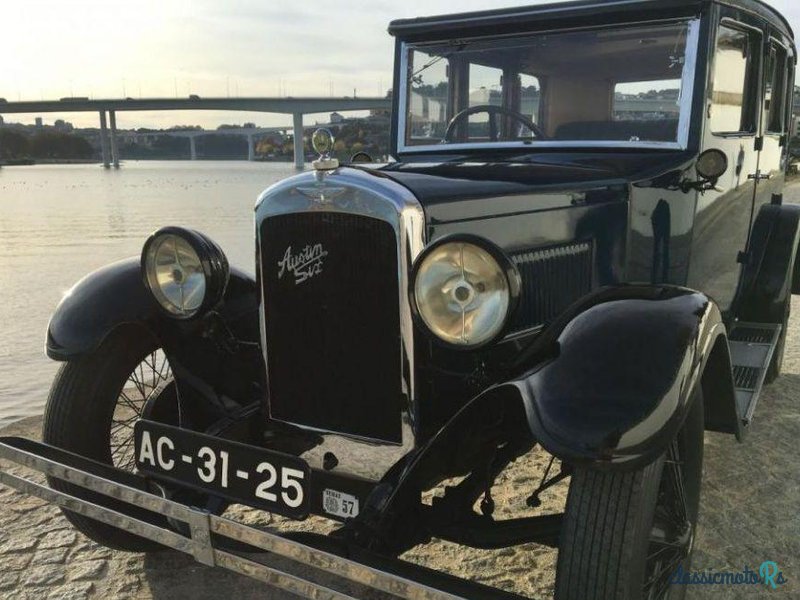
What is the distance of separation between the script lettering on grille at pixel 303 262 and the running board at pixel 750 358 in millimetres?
1519

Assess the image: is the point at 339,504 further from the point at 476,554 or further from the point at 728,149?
the point at 728,149

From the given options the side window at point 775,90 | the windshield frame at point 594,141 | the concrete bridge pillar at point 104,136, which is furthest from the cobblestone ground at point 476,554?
the concrete bridge pillar at point 104,136

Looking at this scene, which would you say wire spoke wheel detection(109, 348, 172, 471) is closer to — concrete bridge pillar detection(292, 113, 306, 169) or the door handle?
the door handle

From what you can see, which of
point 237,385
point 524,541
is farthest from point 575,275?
point 237,385

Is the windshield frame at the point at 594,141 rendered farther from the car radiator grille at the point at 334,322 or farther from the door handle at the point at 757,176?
the car radiator grille at the point at 334,322

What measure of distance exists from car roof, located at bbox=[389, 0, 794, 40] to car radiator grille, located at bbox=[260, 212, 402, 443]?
145cm

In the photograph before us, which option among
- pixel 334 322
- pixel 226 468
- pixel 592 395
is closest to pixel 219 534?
pixel 226 468

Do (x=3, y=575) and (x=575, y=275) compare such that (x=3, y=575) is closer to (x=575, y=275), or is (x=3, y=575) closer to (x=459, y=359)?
(x=459, y=359)

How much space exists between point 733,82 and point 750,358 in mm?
1267

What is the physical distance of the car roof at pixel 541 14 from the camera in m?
2.88

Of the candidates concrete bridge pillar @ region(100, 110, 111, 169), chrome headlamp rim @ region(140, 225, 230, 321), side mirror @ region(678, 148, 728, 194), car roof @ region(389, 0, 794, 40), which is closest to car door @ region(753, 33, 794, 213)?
car roof @ region(389, 0, 794, 40)

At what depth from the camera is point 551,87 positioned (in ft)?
10.4

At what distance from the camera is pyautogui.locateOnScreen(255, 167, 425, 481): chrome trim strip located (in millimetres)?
2129

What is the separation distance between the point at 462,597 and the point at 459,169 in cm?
153
